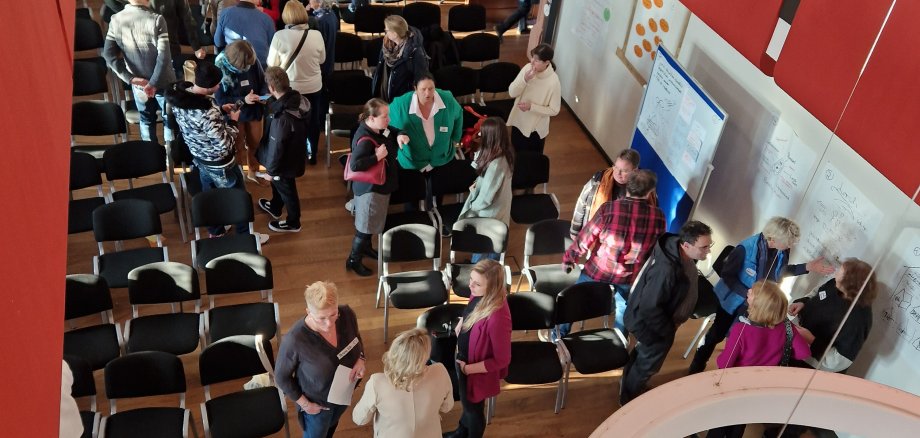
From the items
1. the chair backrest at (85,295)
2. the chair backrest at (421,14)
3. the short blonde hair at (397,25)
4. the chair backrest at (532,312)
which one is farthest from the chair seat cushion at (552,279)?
the chair backrest at (421,14)

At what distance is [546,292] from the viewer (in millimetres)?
6016

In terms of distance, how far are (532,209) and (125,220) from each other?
10.7 ft

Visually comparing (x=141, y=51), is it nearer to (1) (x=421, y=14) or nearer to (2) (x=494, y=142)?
(2) (x=494, y=142)

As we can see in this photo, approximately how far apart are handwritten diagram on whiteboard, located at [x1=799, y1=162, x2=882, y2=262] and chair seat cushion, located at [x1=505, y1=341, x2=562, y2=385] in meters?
2.06

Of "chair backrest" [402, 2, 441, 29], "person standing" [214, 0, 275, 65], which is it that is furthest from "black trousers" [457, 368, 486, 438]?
"chair backrest" [402, 2, 441, 29]

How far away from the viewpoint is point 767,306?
4688mm

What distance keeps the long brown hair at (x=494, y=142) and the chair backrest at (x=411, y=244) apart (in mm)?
687

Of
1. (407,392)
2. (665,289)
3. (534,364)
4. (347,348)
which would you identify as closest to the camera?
(407,392)

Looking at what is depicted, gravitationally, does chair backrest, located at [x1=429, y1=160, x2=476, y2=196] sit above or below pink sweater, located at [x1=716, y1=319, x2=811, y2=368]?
below

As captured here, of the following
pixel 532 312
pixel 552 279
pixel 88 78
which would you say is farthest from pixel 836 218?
pixel 88 78

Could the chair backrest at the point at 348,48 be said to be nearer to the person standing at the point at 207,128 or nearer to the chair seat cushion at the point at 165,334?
the person standing at the point at 207,128

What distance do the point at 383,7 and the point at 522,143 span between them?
10.3 ft

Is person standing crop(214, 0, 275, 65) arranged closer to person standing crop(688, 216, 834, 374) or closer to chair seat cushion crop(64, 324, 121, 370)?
chair seat cushion crop(64, 324, 121, 370)

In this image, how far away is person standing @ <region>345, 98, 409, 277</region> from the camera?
584 centimetres
